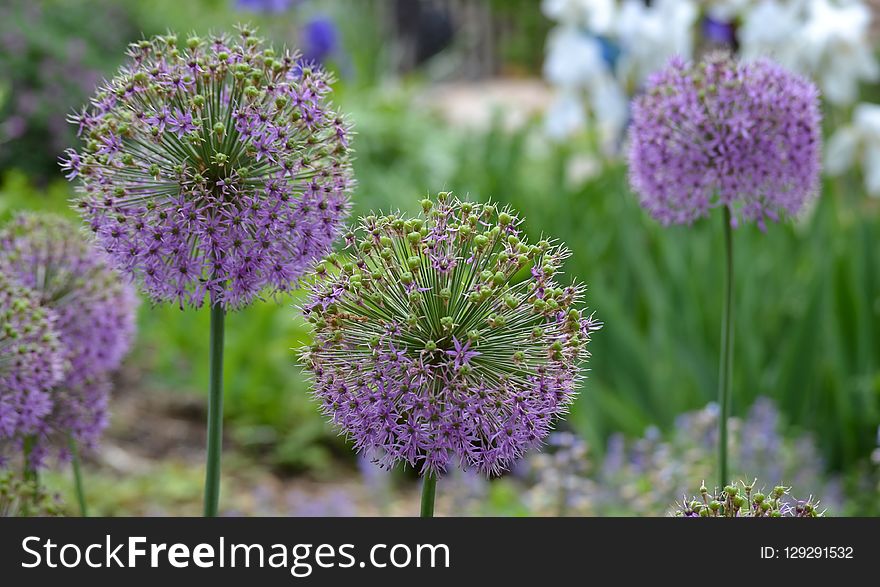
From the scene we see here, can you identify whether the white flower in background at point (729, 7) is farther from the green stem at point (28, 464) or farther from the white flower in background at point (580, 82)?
the green stem at point (28, 464)

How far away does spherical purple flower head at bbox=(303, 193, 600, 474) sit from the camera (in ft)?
4.37

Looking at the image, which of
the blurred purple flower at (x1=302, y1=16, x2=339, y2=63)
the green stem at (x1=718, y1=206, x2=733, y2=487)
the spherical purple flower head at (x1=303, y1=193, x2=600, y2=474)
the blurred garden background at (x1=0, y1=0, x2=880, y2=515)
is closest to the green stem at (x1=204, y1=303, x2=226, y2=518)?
the spherical purple flower head at (x1=303, y1=193, x2=600, y2=474)

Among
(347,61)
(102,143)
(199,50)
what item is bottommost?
(102,143)

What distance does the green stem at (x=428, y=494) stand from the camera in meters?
1.40

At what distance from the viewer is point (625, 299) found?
5.09 metres

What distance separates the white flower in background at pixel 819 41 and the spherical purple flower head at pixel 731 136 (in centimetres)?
248

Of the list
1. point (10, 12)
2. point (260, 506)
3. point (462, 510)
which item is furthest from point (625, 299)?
point (10, 12)

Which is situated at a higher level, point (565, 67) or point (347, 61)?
point (347, 61)

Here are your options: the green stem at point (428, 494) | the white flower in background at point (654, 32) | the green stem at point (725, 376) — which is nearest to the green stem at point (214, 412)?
the green stem at point (428, 494)

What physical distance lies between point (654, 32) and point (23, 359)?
12.5ft

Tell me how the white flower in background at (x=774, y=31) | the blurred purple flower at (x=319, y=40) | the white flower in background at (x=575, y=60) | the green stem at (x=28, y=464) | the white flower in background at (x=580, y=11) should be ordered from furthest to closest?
the blurred purple flower at (x=319, y=40) < the white flower in background at (x=575, y=60) < the white flower in background at (x=580, y=11) < the white flower in background at (x=774, y=31) < the green stem at (x=28, y=464)

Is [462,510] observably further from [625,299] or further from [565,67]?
[565,67]
